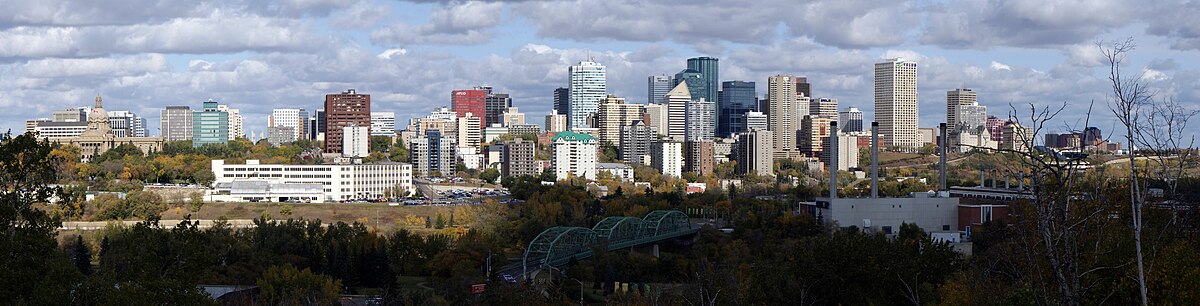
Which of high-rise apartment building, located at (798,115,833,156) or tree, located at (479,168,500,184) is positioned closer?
tree, located at (479,168,500,184)

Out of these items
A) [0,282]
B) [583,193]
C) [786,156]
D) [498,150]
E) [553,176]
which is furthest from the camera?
[786,156]

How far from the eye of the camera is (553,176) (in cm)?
8456

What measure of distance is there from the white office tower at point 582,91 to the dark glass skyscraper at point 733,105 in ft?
46.4

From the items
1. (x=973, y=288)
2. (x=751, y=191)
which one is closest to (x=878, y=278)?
(x=973, y=288)

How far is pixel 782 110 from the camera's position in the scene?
14100cm

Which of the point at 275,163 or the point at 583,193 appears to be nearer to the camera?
the point at 583,193

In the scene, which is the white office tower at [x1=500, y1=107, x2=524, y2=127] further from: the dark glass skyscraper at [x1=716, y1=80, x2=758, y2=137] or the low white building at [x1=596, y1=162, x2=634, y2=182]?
the low white building at [x1=596, y1=162, x2=634, y2=182]

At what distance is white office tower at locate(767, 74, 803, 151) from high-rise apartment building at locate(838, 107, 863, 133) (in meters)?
14.2

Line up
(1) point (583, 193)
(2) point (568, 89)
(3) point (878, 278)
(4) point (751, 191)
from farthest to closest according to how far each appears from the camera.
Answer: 1. (2) point (568, 89)
2. (4) point (751, 191)
3. (1) point (583, 193)
4. (3) point (878, 278)

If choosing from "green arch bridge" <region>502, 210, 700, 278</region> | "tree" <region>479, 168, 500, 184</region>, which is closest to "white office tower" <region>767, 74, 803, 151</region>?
"tree" <region>479, 168, 500, 184</region>

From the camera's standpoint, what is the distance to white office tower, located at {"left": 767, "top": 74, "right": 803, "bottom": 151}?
138m

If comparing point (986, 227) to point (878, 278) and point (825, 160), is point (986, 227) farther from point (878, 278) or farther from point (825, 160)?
point (825, 160)

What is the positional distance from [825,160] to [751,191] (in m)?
36.5

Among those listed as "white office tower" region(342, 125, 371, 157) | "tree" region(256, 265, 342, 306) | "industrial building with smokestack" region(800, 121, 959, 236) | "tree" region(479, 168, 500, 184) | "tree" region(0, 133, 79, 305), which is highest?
"white office tower" region(342, 125, 371, 157)
